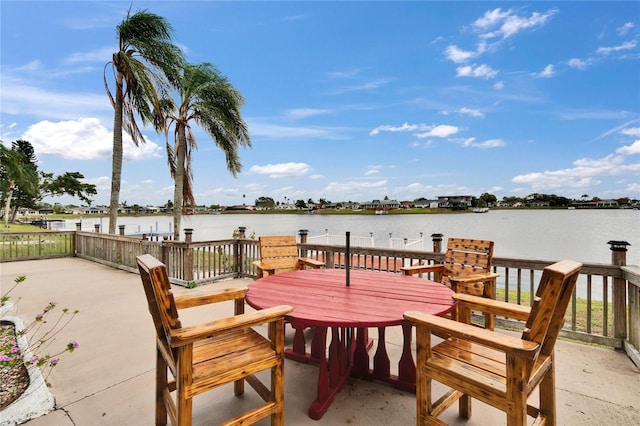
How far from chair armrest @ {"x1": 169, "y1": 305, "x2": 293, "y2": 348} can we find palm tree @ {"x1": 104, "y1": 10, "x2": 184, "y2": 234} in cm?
797

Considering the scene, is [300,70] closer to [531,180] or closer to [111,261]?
[111,261]

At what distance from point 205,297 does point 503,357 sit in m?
1.78

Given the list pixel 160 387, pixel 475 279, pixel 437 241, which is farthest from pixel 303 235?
pixel 160 387

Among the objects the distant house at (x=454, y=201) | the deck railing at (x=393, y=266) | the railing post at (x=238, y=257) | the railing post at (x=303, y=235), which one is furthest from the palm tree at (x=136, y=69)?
the distant house at (x=454, y=201)

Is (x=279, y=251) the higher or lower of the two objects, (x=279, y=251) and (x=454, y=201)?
the lower

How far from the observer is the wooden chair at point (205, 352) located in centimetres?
133

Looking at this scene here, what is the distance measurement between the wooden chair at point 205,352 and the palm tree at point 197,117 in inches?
330

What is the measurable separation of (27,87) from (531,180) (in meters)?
29.4

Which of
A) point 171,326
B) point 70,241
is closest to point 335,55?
point 70,241

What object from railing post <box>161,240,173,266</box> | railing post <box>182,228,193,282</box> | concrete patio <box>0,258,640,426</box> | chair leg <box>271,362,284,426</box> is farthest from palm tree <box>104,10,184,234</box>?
chair leg <box>271,362,284,426</box>

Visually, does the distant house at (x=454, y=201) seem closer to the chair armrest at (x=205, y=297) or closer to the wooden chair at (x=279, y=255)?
the wooden chair at (x=279, y=255)

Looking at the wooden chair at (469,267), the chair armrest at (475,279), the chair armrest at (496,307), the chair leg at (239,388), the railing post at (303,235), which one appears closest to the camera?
the chair armrest at (496,307)

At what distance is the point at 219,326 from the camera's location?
56.3 inches

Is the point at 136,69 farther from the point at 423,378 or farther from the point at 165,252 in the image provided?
the point at 423,378
